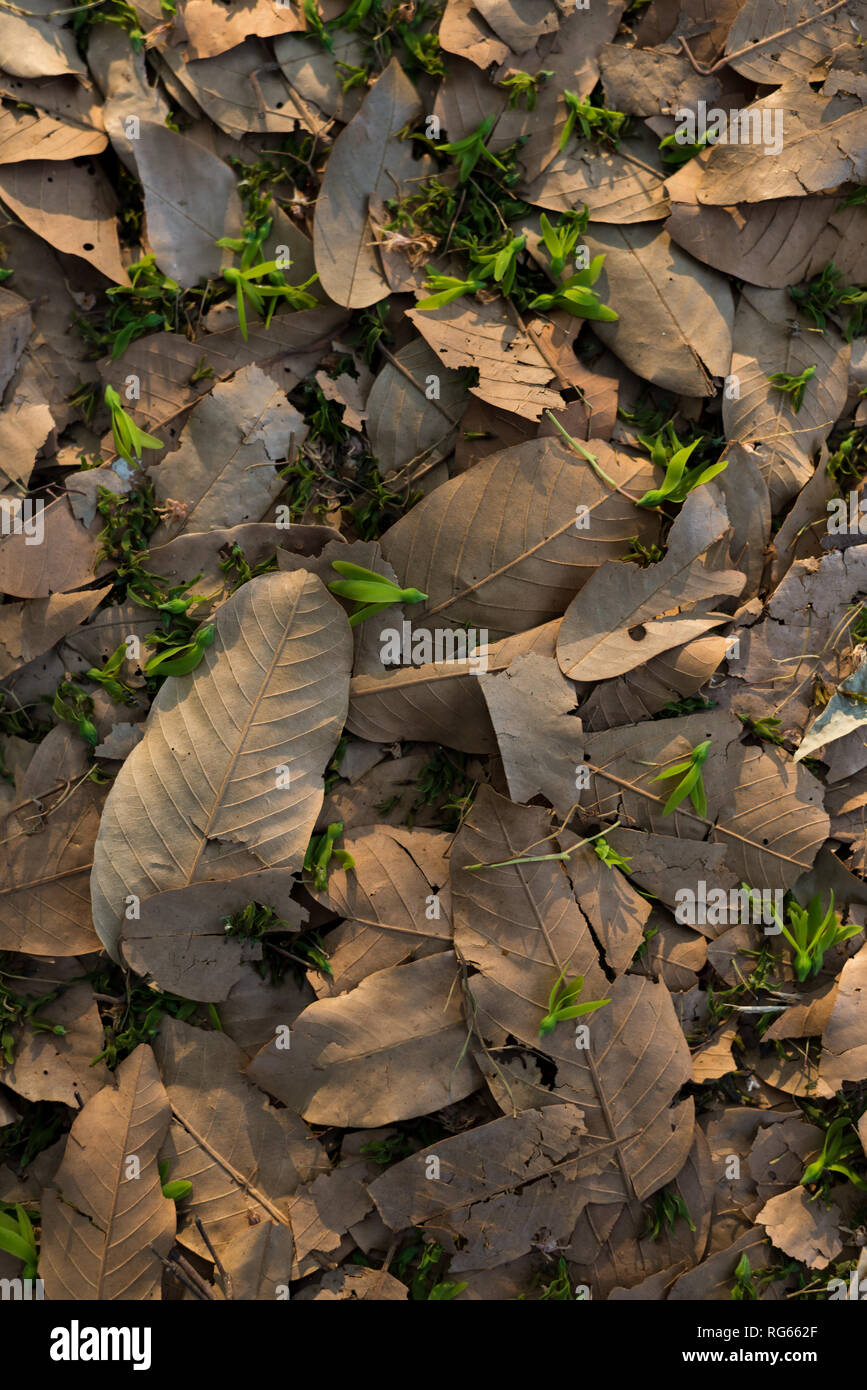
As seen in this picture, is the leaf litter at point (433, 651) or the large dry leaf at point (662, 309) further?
the large dry leaf at point (662, 309)

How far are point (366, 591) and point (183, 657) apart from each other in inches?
17.9

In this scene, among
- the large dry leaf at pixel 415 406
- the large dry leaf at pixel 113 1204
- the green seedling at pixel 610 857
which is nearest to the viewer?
the large dry leaf at pixel 113 1204

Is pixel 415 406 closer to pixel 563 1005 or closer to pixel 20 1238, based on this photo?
pixel 563 1005

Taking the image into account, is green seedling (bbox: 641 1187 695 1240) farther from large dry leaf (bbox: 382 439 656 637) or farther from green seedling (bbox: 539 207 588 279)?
green seedling (bbox: 539 207 588 279)

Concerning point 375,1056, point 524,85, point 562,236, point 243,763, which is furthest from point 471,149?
point 375,1056

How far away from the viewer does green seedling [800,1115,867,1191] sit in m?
2.29

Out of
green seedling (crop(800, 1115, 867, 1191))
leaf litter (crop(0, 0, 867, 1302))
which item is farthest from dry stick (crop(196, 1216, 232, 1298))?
green seedling (crop(800, 1115, 867, 1191))

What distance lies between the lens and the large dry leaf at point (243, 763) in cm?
220

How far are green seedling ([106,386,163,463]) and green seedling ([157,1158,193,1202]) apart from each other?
1647 millimetres

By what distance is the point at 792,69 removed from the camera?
2354 mm

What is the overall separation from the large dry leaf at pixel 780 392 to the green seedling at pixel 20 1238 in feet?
8.05

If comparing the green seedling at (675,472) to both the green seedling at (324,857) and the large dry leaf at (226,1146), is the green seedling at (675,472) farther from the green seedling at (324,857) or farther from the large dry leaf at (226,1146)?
the large dry leaf at (226,1146)

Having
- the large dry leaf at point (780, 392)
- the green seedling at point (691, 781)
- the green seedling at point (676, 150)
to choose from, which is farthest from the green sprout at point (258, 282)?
the green seedling at point (691, 781)

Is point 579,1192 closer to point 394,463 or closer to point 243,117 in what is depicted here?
point 394,463
